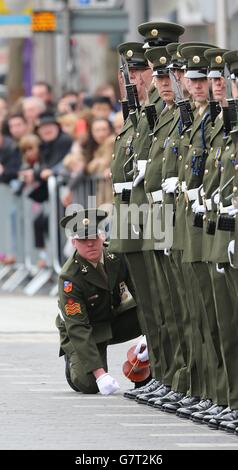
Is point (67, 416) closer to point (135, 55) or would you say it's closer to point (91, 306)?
point (91, 306)

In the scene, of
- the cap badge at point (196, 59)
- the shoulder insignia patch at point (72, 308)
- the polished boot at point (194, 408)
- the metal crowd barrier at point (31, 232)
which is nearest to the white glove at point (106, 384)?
the shoulder insignia patch at point (72, 308)

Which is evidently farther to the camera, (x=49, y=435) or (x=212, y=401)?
(x=212, y=401)

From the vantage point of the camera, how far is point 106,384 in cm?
1265

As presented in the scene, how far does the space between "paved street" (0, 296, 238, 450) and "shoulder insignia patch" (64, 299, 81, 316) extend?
1.87ft

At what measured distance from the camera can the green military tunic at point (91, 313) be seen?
12.7 m

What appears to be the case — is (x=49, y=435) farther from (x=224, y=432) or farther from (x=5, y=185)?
(x=5, y=185)

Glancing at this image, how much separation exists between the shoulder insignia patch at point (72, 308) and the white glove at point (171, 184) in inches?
55.4

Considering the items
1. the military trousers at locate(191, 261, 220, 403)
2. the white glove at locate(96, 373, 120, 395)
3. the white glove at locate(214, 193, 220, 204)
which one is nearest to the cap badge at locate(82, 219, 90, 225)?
the white glove at locate(96, 373, 120, 395)

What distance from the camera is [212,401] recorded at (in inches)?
447

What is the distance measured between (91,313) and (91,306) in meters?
0.05

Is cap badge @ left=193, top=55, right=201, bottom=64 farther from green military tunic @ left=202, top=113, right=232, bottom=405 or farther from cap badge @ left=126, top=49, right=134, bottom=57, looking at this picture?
cap badge @ left=126, top=49, right=134, bottom=57

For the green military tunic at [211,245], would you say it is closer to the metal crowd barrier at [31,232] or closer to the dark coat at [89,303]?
the dark coat at [89,303]

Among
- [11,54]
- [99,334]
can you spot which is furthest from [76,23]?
[11,54]

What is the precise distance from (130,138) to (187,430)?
249cm
